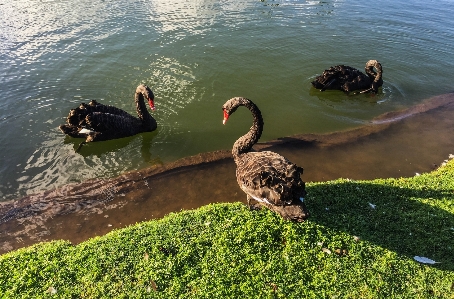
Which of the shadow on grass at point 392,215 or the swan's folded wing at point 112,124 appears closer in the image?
the shadow on grass at point 392,215

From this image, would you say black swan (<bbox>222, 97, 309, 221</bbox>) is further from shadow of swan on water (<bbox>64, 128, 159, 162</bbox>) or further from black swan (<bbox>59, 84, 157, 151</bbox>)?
black swan (<bbox>59, 84, 157, 151</bbox>)

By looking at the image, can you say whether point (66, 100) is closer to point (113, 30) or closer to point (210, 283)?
point (113, 30)

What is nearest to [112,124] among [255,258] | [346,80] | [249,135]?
[249,135]

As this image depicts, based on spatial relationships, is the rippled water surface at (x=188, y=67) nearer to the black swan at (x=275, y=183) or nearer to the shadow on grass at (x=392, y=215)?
the black swan at (x=275, y=183)

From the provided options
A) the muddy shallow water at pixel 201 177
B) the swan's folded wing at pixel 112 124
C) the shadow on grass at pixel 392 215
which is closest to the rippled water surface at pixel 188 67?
the swan's folded wing at pixel 112 124

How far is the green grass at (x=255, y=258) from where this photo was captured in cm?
421

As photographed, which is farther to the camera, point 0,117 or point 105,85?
point 105,85

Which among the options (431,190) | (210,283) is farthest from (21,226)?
(431,190)

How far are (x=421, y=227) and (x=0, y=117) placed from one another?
405 inches

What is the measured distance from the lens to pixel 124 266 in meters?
4.48

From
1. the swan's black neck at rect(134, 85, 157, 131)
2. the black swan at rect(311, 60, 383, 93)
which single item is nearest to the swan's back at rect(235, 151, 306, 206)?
the swan's black neck at rect(134, 85, 157, 131)

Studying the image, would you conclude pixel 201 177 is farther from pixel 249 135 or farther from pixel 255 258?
pixel 255 258

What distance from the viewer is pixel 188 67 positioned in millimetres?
11109

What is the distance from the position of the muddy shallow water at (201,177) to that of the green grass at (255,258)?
875 mm
